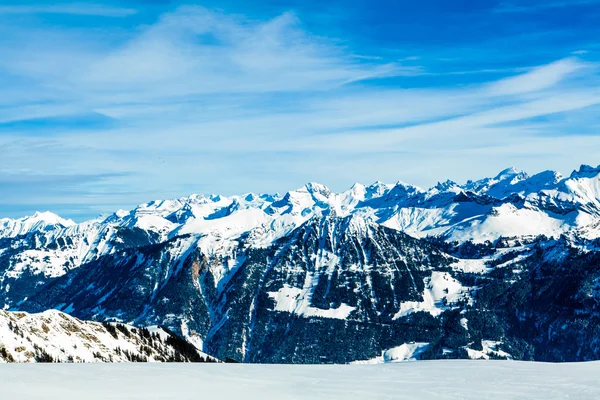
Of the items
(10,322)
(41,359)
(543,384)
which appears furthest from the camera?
(10,322)

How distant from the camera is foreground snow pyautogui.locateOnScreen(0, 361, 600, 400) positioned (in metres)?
55.3

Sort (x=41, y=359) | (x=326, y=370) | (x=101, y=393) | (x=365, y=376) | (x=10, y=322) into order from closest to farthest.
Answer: (x=101, y=393) → (x=365, y=376) → (x=326, y=370) → (x=41, y=359) → (x=10, y=322)

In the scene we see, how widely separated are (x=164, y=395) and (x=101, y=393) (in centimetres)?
516

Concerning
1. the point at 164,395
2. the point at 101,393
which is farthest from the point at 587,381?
the point at 101,393

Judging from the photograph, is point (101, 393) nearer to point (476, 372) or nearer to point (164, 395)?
point (164, 395)

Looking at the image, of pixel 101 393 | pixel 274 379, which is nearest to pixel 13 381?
pixel 101 393

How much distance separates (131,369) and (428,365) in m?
37.2

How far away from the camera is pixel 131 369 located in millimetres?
72000

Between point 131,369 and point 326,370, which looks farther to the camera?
point 326,370

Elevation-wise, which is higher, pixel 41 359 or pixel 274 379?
pixel 274 379

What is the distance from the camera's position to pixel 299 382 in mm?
66312

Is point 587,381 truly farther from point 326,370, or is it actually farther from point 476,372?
point 326,370

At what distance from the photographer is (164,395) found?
2138 inches

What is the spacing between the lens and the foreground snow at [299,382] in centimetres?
5534
